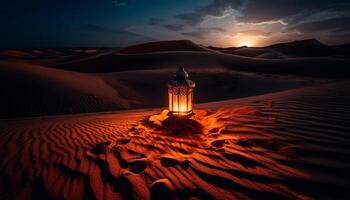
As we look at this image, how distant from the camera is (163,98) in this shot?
11312 mm

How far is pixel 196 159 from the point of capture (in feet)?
9.12

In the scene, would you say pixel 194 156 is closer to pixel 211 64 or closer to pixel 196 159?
pixel 196 159

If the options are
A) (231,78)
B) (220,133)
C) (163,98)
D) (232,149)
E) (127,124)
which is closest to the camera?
(232,149)

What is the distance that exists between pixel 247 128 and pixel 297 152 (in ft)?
3.53

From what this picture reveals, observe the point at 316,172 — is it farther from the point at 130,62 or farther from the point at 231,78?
the point at 130,62

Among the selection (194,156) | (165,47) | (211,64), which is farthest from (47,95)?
(165,47)

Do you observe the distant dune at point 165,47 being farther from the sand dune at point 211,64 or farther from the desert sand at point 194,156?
the desert sand at point 194,156

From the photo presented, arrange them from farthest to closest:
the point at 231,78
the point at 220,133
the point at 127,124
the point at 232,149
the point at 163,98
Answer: the point at 231,78
the point at 163,98
the point at 127,124
the point at 220,133
the point at 232,149

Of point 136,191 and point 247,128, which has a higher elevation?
point 247,128

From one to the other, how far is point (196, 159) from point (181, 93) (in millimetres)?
1854

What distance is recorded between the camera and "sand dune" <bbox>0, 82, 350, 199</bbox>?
211cm

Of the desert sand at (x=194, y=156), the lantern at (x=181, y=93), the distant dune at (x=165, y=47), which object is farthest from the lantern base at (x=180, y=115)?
the distant dune at (x=165, y=47)

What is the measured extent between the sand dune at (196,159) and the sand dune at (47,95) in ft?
13.5

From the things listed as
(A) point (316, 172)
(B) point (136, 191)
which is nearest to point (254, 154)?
(A) point (316, 172)
